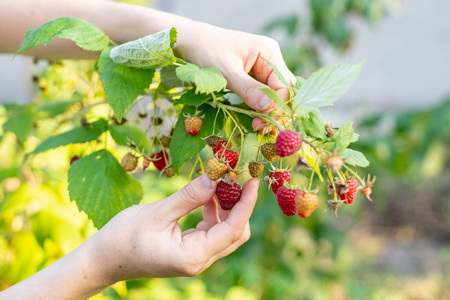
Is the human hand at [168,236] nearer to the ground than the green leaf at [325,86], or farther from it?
nearer to the ground

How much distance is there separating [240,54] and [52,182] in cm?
64

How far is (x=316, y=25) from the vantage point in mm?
1969

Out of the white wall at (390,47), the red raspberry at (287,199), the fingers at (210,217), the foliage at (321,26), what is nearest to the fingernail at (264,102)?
the red raspberry at (287,199)

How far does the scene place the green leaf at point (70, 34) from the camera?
23.2 inches

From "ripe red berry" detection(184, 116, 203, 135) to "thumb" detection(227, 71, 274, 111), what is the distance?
0.07 m

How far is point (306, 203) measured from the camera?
490mm

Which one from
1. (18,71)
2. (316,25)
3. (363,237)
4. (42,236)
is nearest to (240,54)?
(42,236)

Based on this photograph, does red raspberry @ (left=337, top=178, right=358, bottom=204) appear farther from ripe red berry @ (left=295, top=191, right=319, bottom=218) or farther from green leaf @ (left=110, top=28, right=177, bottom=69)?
green leaf @ (left=110, top=28, right=177, bottom=69)

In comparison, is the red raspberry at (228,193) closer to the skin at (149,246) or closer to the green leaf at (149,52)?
the skin at (149,246)

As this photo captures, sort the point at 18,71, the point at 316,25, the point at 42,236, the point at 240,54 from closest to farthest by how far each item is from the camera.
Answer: the point at 240,54
the point at 42,236
the point at 316,25
the point at 18,71

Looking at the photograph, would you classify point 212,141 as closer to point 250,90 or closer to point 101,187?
point 250,90

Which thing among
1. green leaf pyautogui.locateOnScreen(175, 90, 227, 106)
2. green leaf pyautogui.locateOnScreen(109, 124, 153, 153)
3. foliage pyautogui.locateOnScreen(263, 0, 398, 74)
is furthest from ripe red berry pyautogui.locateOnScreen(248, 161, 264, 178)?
foliage pyautogui.locateOnScreen(263, 0, 398, 74)

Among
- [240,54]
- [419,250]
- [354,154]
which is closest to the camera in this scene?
[354,154]

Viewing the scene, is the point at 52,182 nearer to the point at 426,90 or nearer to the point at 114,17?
the point at 114,17
